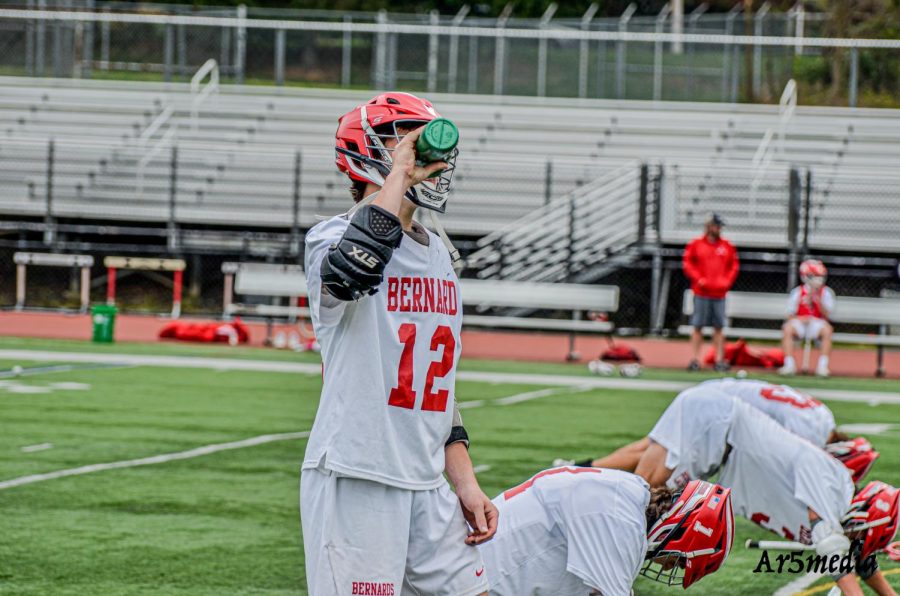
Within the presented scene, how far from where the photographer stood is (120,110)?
29.1 meters

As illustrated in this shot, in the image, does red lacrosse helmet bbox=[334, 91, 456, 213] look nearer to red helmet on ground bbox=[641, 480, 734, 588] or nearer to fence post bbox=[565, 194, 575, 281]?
red helmet on ground bbox=[641, 480, 734, 588]

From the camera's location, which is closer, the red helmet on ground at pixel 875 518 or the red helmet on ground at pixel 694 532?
the red helmet on ground at pixel 694 532

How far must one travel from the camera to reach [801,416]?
676 centimetres

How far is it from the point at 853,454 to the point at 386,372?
3.78 metres

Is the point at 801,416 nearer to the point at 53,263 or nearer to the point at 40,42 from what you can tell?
the point at 53,263

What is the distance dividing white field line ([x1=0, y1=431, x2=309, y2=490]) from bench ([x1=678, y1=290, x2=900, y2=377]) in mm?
9532

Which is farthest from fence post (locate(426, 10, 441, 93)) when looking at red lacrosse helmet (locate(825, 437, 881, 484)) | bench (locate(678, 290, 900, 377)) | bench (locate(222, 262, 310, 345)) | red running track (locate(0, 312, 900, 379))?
red lacrosse helmet (locate(825, 437, 881, 484))

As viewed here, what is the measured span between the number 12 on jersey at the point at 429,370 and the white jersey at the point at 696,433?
312 cm

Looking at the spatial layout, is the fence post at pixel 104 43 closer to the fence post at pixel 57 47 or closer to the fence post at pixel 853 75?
the fence post at pixel 57 47

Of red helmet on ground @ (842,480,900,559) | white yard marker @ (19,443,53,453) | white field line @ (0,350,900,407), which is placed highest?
red helmet on ground @ (842,480,900,559)

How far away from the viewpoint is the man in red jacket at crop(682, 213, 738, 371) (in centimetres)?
1797

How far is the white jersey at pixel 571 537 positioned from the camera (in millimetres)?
4500

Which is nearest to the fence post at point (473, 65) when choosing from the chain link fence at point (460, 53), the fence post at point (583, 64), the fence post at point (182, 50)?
the chain link fence at point (460, 53)

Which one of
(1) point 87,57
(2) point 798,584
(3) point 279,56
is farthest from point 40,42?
(2) point 798,584
